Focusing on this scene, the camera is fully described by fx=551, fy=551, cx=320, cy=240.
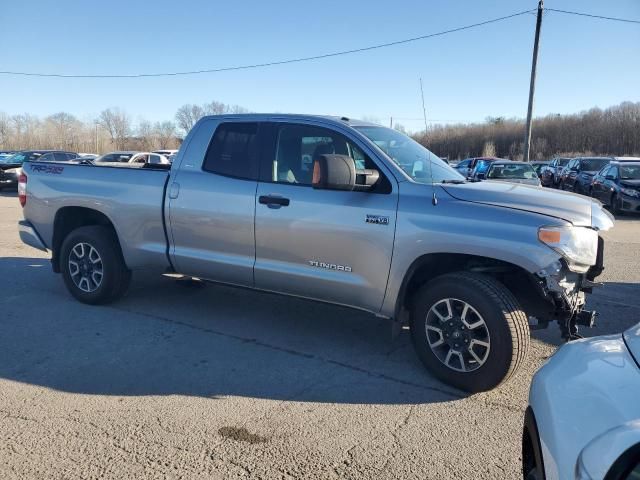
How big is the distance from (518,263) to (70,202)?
467 cm

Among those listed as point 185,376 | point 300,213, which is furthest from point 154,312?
point 300,213

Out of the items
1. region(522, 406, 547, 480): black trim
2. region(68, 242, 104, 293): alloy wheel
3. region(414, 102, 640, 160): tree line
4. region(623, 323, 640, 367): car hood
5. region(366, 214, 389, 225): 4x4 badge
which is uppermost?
region(414, 102, 640, 160): tree line

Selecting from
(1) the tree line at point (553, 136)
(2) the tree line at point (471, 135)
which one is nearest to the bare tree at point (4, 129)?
(2) the tree line at point (471, 135)

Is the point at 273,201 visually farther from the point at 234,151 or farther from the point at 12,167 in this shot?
the point at 12,167

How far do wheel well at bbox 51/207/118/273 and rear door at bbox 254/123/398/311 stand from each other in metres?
2.26

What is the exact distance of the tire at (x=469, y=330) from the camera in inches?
150

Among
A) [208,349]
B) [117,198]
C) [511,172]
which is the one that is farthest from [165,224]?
[511,172]

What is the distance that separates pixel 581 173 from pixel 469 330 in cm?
1889

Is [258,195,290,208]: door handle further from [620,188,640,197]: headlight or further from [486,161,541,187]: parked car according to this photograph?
[620,188,640,197]: headlight

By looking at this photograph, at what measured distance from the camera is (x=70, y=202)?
599 cm

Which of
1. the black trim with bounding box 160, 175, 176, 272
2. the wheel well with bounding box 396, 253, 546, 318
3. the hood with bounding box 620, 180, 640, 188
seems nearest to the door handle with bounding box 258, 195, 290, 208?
the black trim with bounding box 160, 175, 176, 272

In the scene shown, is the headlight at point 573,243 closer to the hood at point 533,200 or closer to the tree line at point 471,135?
the hood at point 533,200

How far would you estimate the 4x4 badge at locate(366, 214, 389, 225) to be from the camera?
4262 millimetres

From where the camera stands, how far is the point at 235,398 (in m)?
3.86
